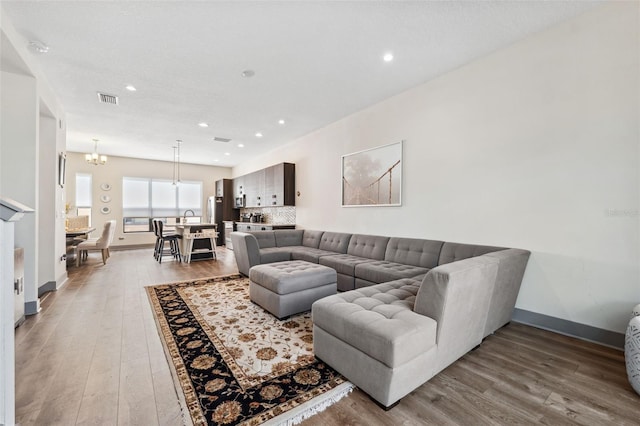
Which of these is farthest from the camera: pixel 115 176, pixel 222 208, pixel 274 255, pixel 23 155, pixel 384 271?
pixel 222 208

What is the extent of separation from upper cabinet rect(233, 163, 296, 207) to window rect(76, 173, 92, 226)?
4.51 metres

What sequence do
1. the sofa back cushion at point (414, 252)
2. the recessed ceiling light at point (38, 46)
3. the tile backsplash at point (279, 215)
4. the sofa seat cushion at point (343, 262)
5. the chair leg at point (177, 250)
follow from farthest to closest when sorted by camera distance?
the tile backsplash at point (279, 215)
the chair leg at point (177, 250)
the sofa seat cushion at point (343, 262)
the sofa back cushion at point (414, 252)
the recessed ceiling light at point (38, 46)

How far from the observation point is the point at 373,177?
4395 mm

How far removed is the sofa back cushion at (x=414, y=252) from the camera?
133 inches

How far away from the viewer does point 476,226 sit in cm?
314

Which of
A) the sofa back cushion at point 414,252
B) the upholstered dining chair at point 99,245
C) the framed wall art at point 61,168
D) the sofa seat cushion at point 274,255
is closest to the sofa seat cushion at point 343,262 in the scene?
the sofa back cushion at point 414,252

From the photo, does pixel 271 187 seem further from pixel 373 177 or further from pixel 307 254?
pixel 373 177

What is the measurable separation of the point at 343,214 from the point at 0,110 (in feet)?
15.4

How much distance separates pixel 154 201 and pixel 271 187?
4866mm

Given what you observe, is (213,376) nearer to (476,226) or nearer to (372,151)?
(476,226)

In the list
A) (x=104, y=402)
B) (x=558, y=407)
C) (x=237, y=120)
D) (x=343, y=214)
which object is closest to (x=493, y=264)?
(x=558, y=407)

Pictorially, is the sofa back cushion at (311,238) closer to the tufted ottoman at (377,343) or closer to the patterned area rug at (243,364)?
the patterned area rug at (243,364)

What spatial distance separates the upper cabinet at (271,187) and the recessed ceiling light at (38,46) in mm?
4128

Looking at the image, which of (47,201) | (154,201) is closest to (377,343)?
(47,201)
